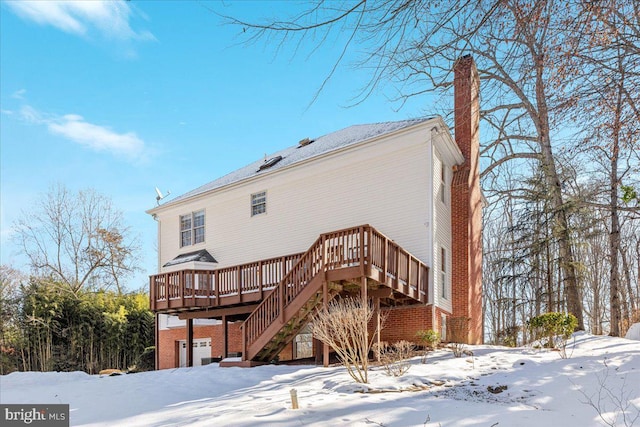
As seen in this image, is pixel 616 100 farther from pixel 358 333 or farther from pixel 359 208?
pixel 359 208

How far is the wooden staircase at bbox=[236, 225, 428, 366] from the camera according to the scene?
40.8ft

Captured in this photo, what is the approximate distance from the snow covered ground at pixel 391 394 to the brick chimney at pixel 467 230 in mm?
2798

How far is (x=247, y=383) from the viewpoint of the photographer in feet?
36.7

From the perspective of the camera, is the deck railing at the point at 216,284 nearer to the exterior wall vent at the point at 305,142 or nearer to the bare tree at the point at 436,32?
the exterior wall vent at the point at 305,142

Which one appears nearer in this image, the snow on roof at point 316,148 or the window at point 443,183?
the window at point 443,183

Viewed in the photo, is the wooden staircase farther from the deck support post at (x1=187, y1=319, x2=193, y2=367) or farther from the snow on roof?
the deck support post at (x1=187, y1=319, x2=193, y2=367)

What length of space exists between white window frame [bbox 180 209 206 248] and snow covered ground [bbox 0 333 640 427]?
25.8 ft

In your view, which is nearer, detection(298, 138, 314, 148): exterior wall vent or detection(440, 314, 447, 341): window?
detection(440, 314, 447, 341): window

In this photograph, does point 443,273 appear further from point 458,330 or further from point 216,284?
point 216,284

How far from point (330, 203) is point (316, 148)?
284 centimetres

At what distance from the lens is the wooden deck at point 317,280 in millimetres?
12508

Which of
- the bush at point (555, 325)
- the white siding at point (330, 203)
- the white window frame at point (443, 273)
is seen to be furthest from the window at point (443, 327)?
the bush at point (555, 325)

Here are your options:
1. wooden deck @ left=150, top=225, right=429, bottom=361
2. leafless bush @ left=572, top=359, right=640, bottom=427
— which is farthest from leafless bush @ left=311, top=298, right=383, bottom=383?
leafless bush @ left=572, top=359, right=640, bottom=427

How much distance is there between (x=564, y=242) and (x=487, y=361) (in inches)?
335
